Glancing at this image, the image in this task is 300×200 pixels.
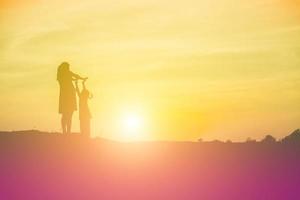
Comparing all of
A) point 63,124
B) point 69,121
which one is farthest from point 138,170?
point 63,124

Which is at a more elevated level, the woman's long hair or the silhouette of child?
the woman's long hair

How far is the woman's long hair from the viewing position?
2869 cm

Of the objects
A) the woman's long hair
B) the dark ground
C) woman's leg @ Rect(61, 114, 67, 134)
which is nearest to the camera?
the dark ground

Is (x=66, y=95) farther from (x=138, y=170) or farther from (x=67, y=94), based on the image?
(x=138, y=170)

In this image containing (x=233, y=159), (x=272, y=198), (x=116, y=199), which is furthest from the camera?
(x=233, y=159)

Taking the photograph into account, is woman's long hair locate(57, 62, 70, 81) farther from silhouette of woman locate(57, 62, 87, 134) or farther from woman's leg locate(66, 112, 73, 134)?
woman's leg locate(66, 112, 73, 134)

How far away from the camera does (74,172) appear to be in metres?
27.0

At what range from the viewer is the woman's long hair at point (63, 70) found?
28.7 m

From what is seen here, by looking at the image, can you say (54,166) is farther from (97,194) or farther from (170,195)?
(170,195)

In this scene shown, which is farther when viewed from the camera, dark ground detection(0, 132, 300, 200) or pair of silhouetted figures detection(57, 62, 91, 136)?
pair of silhouetted figures detection(57, 62, 91, 136)

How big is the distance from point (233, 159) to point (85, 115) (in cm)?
607

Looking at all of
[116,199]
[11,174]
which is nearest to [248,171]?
[116,199]

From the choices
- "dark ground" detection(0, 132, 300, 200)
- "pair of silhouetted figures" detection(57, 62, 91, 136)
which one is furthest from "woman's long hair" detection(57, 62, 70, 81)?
"dark ground" detection(0, 132, 300, 200)

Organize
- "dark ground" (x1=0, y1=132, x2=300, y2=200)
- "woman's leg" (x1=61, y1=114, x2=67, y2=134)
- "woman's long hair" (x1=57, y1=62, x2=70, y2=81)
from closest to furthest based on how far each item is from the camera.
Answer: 1. "dark ground" (x1=0, y1=132, x2=300, y2=200)
2. "woman's long hair" (x1=57, y1=62, x2=70, y2=81)
3. "woman's leg" (x1=61, y1=114, x2=67, y2=134)
